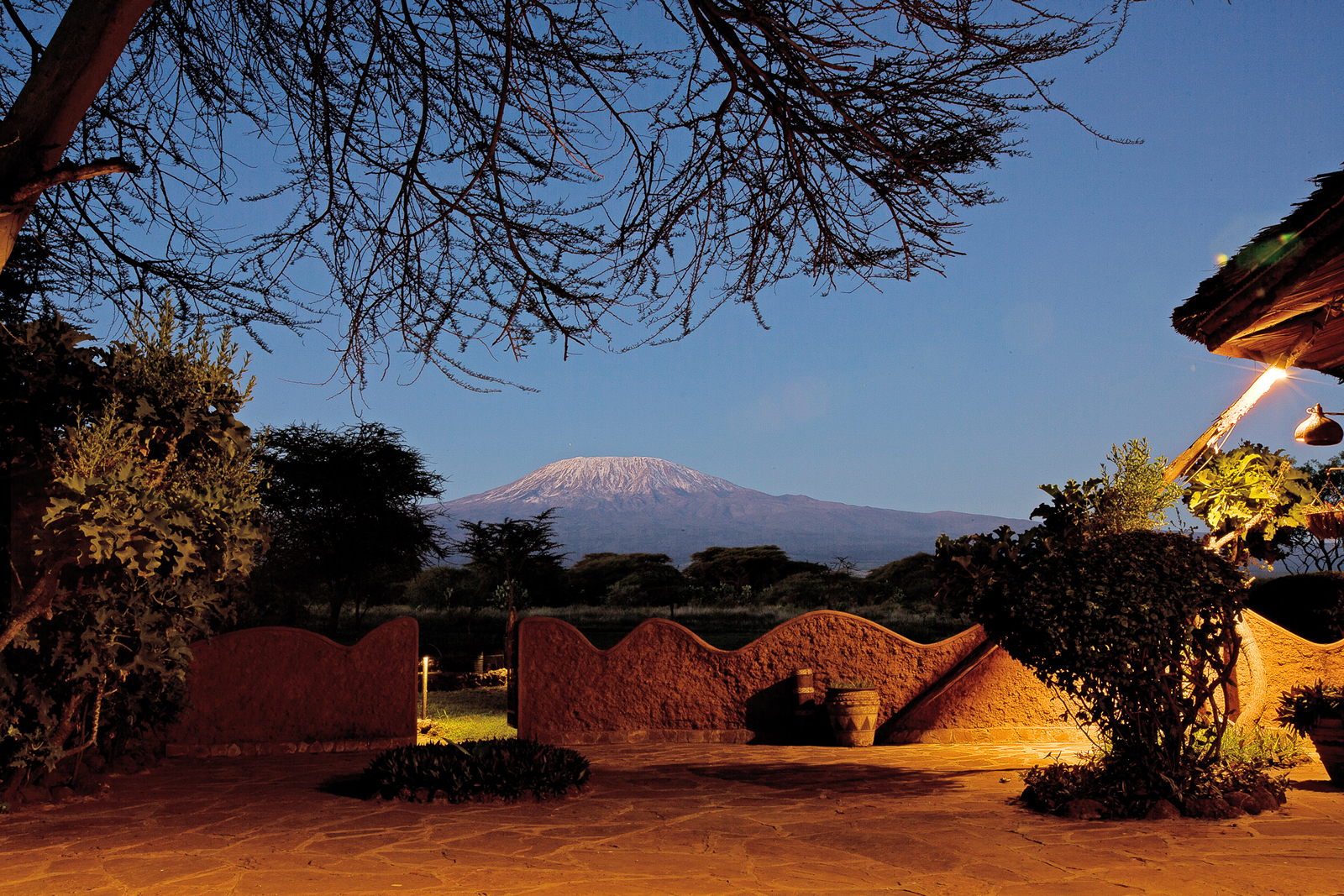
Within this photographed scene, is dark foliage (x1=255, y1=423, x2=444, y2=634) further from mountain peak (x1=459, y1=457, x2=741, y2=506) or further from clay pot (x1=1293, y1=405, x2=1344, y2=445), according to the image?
mountain peak (x1=459, y1=457, x2=741, y2=506)

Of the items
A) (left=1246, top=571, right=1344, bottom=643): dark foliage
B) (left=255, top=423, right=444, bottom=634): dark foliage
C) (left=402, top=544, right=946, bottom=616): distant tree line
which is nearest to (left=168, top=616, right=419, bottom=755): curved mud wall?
(left=1246, top=571, right=1344, bottom=643): dark foliage

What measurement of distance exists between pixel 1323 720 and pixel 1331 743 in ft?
0.57

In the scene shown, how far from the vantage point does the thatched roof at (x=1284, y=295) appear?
5.22m

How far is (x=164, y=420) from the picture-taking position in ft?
21.0

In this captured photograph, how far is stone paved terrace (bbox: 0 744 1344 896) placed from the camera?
457cm

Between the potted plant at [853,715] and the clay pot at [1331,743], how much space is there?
427 cm

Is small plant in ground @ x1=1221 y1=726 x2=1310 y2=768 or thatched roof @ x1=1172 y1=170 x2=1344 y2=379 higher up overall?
thatched roof @ x1=1172 y1=170 x2=1344 y2=379

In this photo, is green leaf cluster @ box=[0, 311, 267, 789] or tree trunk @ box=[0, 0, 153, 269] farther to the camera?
green leaf cluster @ box=[0, 311, 267, 789]

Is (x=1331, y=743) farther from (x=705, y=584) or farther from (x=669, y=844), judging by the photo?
(x=705, y=584)

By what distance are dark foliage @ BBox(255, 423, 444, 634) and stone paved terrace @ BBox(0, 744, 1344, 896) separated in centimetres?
1869

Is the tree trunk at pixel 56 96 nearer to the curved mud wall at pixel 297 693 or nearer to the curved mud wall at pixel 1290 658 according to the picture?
the curved mud wall at pixel 297 693

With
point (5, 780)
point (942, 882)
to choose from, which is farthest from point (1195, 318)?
point (5, 780)

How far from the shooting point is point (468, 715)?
1418cm

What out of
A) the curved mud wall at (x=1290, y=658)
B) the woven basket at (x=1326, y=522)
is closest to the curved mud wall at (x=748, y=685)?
the curved mud wall at (x=1290, y=658)
